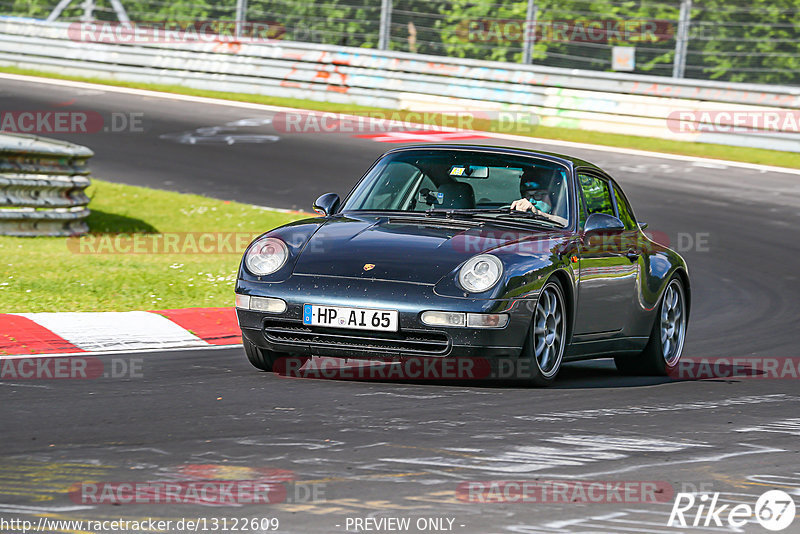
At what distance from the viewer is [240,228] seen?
15016mm

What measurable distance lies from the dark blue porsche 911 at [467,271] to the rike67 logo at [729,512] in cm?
234

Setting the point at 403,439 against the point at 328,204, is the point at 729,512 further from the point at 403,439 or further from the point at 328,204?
the point at 328,204

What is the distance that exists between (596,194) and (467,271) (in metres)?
1.87

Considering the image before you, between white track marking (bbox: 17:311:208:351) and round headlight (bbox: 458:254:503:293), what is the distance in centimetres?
243

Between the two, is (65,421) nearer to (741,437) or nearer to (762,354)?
(741,437)

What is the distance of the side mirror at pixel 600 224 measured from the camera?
8.15 meters

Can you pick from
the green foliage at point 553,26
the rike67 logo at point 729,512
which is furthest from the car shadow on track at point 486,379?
the green foliage at point 553,26

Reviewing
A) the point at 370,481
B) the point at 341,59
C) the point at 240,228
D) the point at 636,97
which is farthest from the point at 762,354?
the point at 341,59

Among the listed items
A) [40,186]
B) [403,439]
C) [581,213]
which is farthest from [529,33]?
[403,439]

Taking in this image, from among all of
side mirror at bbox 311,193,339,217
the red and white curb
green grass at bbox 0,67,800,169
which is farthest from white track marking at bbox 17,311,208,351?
green grass at bbox 0,67,800,169

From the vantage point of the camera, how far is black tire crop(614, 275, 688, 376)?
8.97 meters

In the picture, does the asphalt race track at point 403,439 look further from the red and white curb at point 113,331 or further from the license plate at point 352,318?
the red and white curb at point 113,331

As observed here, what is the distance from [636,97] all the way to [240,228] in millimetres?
9090

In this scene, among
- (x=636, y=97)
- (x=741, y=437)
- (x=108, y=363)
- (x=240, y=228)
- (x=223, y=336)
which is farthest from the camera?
(x=636, y=97)
